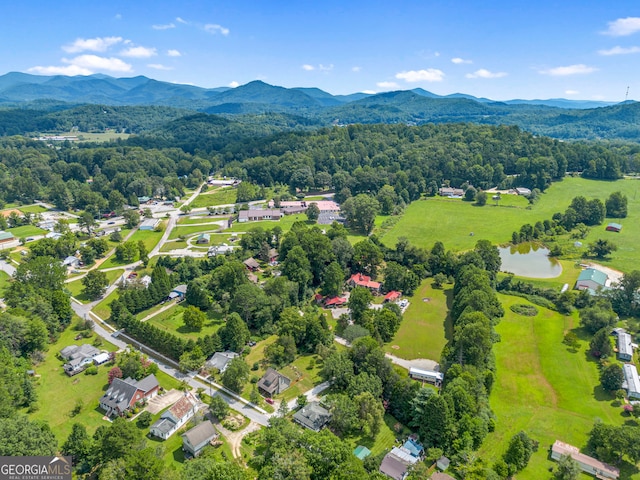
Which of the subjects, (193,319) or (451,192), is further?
(451,192)

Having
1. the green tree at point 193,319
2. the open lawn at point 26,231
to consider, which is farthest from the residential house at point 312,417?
the open lawn at point 26,231

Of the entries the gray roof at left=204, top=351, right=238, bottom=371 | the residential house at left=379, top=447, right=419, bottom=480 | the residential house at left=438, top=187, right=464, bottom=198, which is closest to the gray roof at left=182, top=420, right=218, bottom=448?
the gray roof at left=204, top=351, right=238, bottom=371

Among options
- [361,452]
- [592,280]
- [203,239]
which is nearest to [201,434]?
[361,452]

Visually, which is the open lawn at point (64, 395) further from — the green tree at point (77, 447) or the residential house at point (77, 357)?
the green tree at point (77, 447)

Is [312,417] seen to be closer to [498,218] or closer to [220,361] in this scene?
[220,361]

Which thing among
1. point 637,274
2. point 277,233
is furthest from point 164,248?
point 637,274

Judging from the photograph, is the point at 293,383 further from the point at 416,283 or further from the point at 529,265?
the point at 529,265
